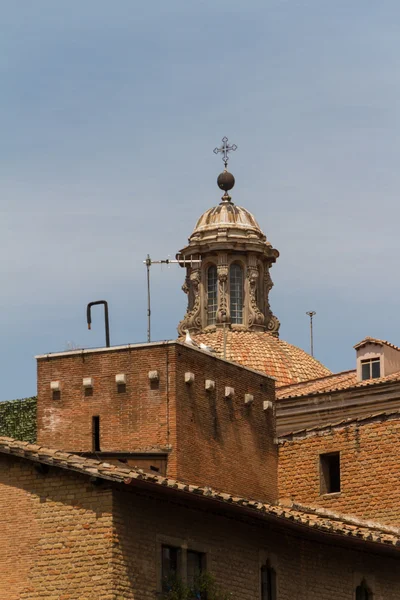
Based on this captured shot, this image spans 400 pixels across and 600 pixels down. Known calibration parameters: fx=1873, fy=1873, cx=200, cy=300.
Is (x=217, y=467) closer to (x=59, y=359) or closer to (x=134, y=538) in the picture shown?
(x=59, y=359)

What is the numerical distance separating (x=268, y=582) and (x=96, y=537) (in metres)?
6.07

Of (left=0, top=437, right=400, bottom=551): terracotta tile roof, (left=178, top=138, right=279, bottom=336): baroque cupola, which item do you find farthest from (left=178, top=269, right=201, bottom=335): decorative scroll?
(left=0, top=437, right=400, bottom=551): terracotta tile roof

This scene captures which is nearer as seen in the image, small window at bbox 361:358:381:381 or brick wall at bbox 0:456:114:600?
brick wall at bbox 0:456:114:600

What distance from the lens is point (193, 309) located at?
287 ft

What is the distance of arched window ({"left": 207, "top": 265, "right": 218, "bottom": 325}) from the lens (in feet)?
287

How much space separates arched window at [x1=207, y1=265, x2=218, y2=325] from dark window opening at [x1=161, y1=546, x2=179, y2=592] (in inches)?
1895

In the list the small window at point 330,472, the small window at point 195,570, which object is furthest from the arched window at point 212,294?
the small window at point 195,570

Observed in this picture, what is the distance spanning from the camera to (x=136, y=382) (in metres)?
50.6

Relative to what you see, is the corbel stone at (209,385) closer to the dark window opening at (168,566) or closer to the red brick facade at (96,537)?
the red brick facade at (96,537)

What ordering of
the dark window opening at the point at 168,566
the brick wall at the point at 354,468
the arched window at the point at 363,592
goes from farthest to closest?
the brick wall at the point at 354,468 → the arched window at the point at 363,592 → the dark window opening at the point at 168,566

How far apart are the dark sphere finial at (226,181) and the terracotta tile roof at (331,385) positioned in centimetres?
2760

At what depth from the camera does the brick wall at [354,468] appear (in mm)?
51375

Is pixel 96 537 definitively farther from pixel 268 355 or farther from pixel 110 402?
pixel 268 355

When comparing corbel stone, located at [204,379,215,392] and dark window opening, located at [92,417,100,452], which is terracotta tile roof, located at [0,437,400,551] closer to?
corbel stone, located at [204,379,215,392]
